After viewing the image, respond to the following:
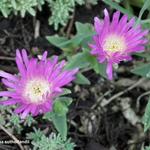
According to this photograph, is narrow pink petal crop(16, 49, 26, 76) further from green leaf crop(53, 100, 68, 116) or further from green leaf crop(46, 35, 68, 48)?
green leaf crop(46, 35, 68, 48)

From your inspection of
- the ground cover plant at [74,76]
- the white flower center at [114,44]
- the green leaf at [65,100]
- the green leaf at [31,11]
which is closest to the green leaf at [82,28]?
the ground cover plant at [74,76]

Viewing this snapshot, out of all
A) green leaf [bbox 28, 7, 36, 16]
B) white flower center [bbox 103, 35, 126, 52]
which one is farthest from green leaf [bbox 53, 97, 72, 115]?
green leaf [bbox 28, 7, 36, 16]

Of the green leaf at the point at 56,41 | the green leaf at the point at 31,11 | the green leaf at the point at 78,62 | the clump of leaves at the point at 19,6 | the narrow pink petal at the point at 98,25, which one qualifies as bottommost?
the green leaf at the point at 78,62

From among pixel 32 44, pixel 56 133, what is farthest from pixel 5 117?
pixel 32 44

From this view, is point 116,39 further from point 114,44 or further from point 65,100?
point 65,100

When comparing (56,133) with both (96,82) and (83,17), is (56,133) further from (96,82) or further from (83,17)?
(83,17)

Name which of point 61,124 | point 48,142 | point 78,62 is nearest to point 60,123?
point 61,124

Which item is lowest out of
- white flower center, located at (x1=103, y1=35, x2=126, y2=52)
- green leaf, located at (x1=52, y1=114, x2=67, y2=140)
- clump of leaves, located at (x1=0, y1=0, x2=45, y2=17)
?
green leaf, located at (x1=52, y1=114, x2=67, y2=140)

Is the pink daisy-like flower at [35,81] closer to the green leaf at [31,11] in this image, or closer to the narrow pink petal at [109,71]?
the narrow pink petal at [109,71]
